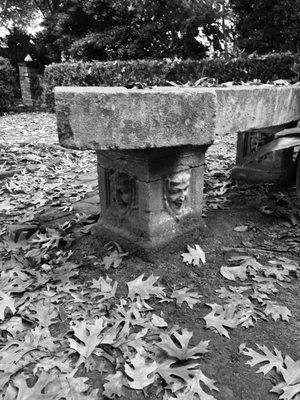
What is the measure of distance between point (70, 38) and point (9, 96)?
4.71 m

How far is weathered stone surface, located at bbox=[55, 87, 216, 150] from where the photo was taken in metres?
1.53

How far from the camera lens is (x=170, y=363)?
4.74ft

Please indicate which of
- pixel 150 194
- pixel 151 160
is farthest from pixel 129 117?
pixel 150 194

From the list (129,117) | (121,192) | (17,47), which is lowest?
(121,192)

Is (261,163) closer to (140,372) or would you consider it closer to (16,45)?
(140,372)

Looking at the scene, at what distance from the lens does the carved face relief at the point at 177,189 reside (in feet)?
7.16

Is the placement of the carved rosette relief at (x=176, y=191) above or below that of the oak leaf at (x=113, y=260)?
above

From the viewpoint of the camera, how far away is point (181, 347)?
5.09 feet

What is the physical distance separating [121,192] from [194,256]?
634 mm

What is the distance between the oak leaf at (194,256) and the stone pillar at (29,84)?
531 inches

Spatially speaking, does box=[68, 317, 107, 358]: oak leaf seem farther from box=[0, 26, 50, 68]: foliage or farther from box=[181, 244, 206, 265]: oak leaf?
box=[0, 26, 50, 68]: foliage

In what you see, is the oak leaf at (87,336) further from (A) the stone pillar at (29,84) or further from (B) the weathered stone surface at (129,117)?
(A) the stone pillar at (29,84)

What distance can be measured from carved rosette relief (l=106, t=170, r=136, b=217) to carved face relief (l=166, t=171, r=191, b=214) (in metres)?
0.23

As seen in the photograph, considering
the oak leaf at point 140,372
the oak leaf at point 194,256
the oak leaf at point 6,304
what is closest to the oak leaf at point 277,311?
the oak leaf at point 194,256
